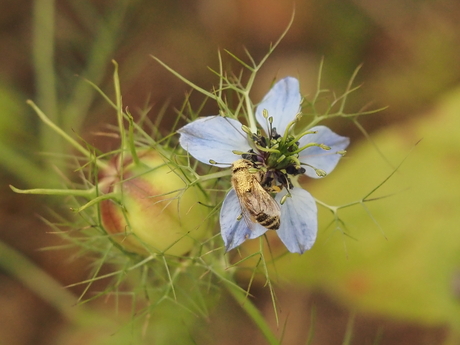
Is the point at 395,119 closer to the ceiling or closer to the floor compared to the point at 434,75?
closer to the floor

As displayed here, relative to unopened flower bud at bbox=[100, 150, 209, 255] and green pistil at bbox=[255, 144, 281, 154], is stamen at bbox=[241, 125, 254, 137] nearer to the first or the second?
green pistil at bbox=[255, 144, 281, 154]

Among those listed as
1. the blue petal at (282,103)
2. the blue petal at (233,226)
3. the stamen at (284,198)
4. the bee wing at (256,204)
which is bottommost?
the blue petal at (233,226)

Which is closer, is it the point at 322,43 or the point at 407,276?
the point at 407,276

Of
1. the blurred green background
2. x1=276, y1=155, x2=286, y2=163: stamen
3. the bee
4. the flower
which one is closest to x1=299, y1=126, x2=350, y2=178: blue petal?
the flower

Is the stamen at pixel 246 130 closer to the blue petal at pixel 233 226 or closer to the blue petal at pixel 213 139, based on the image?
the blue petal at pixel 213 139

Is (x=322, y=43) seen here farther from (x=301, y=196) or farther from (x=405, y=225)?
(x=301, y=196)

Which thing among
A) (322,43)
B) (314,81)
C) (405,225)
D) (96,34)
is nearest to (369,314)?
(405,225)

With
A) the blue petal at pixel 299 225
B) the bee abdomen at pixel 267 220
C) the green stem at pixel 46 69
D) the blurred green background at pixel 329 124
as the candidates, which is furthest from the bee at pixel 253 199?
the green stem at pixel 46 69
